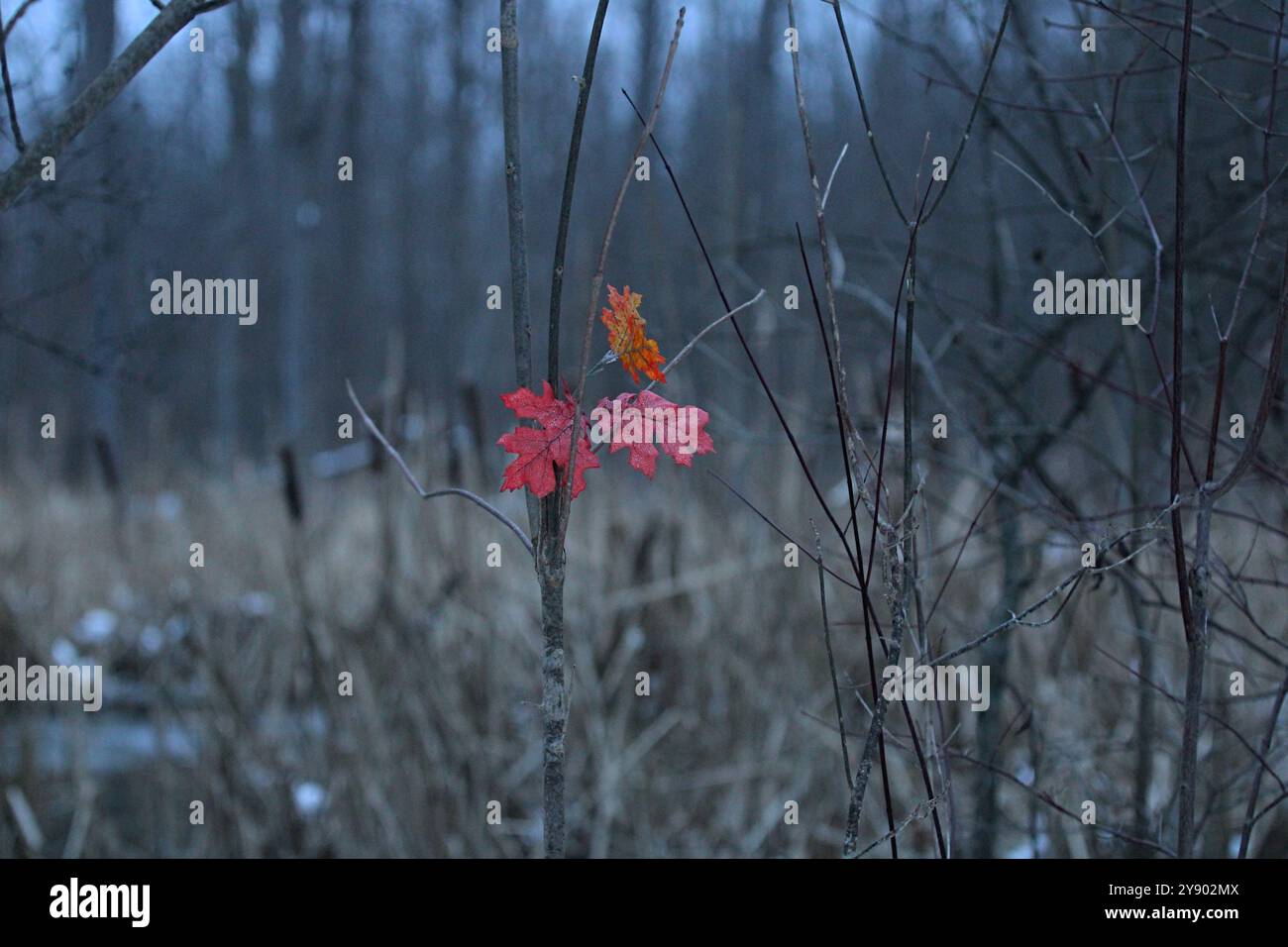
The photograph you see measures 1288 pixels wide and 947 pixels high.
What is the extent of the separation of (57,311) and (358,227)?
15.0 ft

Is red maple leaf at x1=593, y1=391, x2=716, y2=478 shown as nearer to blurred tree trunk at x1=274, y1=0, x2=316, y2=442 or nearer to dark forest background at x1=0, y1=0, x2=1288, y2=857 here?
dark forest background at x1=0, y1=0, x2=1288, y2=857

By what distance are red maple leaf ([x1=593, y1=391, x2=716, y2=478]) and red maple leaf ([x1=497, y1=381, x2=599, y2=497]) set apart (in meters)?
0.02

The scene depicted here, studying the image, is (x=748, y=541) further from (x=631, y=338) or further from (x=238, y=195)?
(x=238, y=195)

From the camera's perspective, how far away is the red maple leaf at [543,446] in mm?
789

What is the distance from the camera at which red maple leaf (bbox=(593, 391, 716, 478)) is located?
809 mm

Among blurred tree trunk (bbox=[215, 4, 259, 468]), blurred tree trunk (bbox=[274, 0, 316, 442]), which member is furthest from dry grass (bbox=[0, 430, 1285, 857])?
blurred tree trunk (bbox=[274, 0, 316, 442])

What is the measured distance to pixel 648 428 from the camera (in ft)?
2.67

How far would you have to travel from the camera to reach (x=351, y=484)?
465cm

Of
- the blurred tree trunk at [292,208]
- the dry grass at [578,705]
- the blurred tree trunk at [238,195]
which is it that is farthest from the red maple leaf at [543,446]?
the blurred tree trunk at [292,208]

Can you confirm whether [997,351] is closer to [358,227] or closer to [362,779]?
[362,779]

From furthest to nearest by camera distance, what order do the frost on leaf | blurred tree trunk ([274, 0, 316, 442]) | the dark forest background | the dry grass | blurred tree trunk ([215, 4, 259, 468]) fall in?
1. blurred tree trunk ([274, 0, 316, 442])
2. blurred tree trunk ([215, 4, 259, 468])
3. the dry grass
4. the dark forest background
5. the frost on leaf

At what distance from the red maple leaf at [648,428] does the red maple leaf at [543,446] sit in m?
0.02

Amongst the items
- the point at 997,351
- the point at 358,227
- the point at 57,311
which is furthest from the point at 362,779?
the point at 358,227

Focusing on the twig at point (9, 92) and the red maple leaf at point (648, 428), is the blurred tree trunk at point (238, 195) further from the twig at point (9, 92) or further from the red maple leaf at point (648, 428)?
the red maple leaf at point (648, 428)
